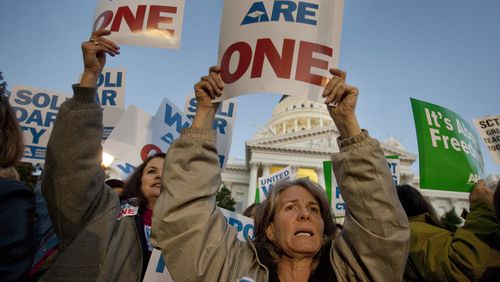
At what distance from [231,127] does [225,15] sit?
3.03m

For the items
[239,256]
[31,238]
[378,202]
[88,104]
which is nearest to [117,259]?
[31,238]

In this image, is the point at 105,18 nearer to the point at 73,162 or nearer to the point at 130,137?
the point at 73,162

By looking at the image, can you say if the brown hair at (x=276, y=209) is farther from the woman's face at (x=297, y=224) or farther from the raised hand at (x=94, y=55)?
the raised hand at (x=94, y=55)

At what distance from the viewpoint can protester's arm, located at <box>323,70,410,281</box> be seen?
170cm

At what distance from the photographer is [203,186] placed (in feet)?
5.90

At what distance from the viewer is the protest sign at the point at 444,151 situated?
4.21 m

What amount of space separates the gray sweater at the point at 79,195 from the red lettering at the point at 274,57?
1005 millimetres

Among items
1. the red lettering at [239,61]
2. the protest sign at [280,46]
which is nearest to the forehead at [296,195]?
the protest sign at [280,46]

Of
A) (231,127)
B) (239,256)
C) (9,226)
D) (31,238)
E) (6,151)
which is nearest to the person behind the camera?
(9,226)

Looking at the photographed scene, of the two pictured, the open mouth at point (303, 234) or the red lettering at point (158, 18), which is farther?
the red lettering at point (158, 18)

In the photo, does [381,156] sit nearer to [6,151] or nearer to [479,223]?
[479,223]

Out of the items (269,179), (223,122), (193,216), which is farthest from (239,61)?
(269,179)

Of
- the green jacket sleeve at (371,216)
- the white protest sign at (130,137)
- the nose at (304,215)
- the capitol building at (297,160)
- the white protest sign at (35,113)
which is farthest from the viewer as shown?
the capitol building at (297,160)

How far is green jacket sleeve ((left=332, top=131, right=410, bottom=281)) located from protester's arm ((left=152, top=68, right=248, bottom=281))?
2.10 ft
